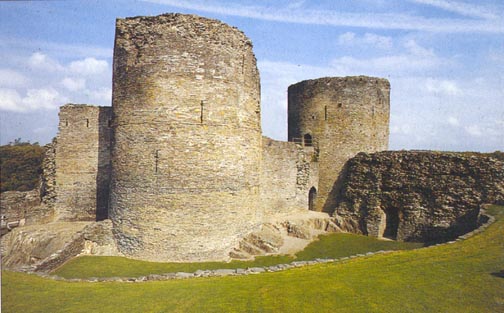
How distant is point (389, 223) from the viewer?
74.5 ft

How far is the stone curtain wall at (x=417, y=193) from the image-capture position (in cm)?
1892

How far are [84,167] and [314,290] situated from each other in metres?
13.4

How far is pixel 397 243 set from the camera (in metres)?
20.3

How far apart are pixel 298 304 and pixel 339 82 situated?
18.4 meters

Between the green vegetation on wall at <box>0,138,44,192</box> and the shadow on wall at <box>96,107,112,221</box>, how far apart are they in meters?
24.7

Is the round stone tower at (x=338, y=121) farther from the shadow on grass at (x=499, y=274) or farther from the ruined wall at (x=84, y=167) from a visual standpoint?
the shadow on grass at (x=499, y=274)

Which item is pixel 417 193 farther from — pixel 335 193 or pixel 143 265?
pixel 143 265

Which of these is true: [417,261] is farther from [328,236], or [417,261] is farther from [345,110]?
[345,110]

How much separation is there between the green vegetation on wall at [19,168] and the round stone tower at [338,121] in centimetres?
2910

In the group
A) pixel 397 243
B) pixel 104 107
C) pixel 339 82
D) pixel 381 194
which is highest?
pixel 339 82

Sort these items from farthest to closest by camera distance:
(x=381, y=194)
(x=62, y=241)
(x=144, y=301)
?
(x=381, y=194) → (x=62, y=241) → (x=144, y=301)

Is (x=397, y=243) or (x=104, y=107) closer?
(x=104, y=107)

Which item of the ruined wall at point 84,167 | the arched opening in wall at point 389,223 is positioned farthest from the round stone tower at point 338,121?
the ruined wall at point 84,167

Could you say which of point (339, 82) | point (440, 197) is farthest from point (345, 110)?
point (440, 197)
